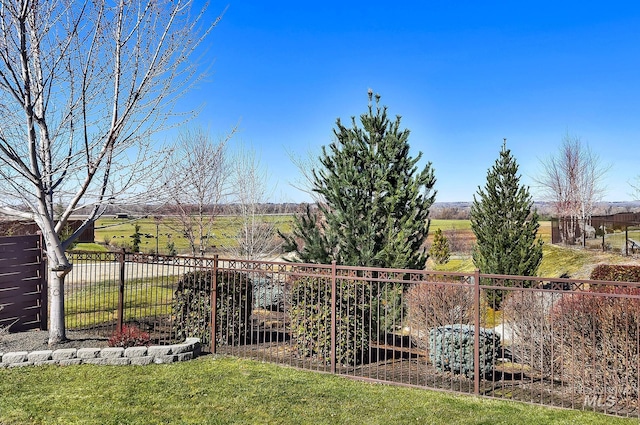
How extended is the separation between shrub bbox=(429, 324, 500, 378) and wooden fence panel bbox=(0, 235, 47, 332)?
6893 mm

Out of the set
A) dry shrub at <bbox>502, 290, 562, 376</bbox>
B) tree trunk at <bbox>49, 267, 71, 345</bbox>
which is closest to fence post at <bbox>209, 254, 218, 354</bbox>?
tree trunk at <bbox>49, 267, 71, 345</bbox>

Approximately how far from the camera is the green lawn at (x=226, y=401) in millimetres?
4703

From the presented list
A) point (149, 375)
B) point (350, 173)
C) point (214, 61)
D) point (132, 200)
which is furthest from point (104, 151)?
point (350, 173)

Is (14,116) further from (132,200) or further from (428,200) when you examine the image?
(428,200)

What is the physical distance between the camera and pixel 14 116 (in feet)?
21.8

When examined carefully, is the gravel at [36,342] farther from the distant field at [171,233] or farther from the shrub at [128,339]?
the distant field at [171,233]

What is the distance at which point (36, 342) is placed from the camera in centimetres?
696

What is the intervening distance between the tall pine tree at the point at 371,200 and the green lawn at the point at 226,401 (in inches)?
98.0

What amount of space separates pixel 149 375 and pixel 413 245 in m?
4.75

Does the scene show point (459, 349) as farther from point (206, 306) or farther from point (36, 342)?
point (36, 342)

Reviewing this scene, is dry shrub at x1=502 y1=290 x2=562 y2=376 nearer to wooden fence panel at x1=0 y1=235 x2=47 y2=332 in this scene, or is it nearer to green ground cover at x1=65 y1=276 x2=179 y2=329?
green ground cover at x1=65 y1=276 x2=179 y2=329

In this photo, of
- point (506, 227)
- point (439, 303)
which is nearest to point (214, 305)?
point (439, 303)

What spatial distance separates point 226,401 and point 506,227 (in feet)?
35.1

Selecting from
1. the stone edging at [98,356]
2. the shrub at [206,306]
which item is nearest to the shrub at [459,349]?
the shrub at [206,306]
